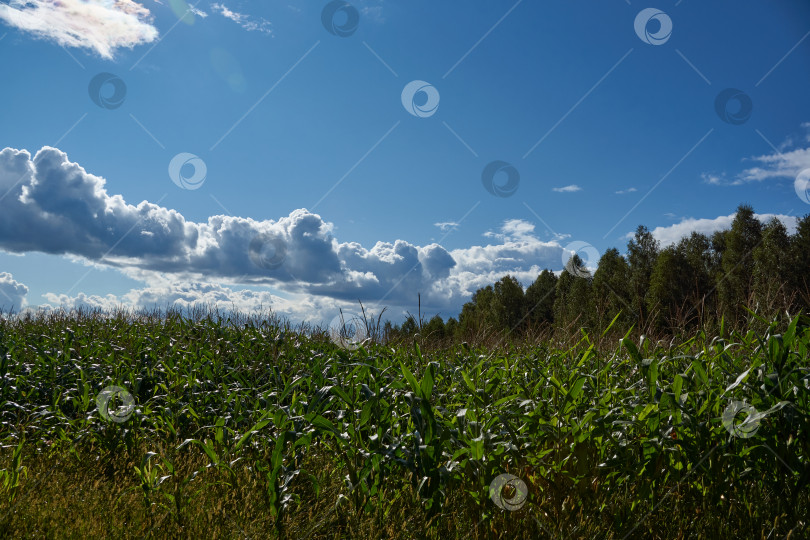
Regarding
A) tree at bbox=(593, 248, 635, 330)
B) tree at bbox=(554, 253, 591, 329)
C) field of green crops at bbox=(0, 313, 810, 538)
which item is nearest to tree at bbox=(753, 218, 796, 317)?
tree at bbox=(593, 248, 635, 330)

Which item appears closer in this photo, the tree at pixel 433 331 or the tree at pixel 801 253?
the tree at pixel 433 331

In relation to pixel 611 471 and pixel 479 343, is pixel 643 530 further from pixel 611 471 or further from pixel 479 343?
pixel 479 343

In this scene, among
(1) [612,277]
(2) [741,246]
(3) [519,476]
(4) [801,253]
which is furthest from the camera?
(1) [612,277]

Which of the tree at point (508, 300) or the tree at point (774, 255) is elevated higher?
the tree at point (508, 300)

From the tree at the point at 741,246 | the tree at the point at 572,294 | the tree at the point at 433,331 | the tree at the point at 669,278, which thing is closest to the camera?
the tree at the point at 433,331

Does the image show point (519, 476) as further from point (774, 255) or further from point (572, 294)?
point (572, 294)

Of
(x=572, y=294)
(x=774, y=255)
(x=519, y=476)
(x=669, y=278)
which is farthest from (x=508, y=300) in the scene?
(x=519, y=476)

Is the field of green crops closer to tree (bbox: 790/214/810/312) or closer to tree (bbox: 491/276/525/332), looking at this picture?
tree (bbox: 790/214/810/312)

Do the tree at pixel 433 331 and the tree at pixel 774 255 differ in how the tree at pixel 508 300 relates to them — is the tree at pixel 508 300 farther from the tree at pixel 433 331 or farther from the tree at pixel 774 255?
the tree at pixel 774 255

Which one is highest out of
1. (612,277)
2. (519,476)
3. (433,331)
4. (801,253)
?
(612,277)

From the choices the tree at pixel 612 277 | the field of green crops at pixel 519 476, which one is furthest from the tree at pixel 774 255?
the field of green crops at pixel 519 476

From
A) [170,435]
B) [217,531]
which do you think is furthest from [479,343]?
[217,531]

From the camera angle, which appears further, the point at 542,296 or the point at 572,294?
the point at 542,296

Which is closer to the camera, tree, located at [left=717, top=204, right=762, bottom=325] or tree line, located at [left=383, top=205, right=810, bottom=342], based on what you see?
tree line, located at [left=383, top=205, right=810, bottom=342]
